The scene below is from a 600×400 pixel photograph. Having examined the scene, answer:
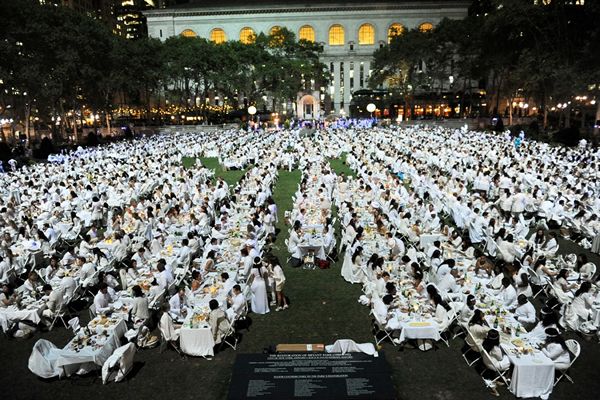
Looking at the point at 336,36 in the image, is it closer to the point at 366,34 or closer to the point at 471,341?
the point at 366,34

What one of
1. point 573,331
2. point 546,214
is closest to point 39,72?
point 546,214

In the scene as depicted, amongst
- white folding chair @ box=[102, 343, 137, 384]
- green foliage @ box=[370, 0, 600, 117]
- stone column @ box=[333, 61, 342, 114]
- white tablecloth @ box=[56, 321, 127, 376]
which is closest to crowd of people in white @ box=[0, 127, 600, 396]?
white tablecloth @ box=[56, 321, 127, 376]

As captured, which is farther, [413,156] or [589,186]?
[413,156]

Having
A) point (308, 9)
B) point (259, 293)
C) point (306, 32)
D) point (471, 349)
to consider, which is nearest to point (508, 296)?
point (471, 349)

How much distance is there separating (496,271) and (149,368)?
727cm

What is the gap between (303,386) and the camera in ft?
17.9

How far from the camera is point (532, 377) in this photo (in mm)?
6379

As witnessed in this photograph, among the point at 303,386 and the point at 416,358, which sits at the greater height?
the point at 303,386

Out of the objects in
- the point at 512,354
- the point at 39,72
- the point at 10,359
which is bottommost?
the point at 10,359

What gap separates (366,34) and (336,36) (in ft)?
19.5

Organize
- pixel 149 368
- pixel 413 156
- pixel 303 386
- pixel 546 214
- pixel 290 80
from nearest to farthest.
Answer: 1. pixel 303 386
2. pixel 149 368
3. pixel 546 214
4. pixel 413 156
5. pixel 290 80

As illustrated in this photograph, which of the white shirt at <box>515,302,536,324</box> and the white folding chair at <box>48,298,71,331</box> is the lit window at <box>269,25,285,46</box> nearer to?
the white folding chair at <box>48,298,71,331</box>

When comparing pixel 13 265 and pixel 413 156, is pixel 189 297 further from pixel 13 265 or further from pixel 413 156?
pixel 413 156

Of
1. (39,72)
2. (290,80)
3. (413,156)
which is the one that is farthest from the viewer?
(290,80)
